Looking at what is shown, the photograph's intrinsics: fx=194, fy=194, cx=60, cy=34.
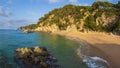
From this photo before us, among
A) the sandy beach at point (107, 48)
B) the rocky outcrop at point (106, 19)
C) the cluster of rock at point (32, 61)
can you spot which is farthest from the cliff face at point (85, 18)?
the cluster of rock at point (32, 61)

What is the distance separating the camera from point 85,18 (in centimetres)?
11275

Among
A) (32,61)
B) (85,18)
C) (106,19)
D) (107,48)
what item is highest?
(85,18)

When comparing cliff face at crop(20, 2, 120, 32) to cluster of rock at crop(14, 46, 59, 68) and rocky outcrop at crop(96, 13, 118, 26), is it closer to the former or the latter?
rocky outcrop at crop(96, 13, 118, 26)

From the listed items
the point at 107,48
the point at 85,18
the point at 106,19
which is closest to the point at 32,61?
the point at 107,48

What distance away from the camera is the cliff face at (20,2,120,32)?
9288cm

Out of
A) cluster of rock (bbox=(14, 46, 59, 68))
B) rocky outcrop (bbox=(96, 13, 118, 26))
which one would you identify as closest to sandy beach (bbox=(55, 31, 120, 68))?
cluster of rock (bbox=(14, 46, 59, 68))

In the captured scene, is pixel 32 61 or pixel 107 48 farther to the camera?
pixel 107 48

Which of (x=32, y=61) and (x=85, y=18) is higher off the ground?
(x=85, y=18)

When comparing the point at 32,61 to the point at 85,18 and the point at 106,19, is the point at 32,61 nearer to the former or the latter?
the point at 106,19

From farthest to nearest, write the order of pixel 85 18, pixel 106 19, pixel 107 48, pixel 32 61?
pixel 85 18 < pixel 106 19 < pixel 107 48 < pixel 32 61

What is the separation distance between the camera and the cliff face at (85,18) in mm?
92875

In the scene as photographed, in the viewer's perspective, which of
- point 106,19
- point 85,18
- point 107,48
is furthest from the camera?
point 85,18

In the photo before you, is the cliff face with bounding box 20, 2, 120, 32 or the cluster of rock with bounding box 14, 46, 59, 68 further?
the cliff face with bounding box 20, 2, 120, 32

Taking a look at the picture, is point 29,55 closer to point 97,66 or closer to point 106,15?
point 97,66
